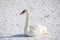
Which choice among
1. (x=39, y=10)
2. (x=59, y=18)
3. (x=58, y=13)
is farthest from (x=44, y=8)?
(x=59, y=18)

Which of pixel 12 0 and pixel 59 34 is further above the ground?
pixel 12 0

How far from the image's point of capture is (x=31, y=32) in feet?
18.1

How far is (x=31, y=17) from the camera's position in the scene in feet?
24.6

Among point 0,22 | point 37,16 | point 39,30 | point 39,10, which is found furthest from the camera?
point 39,10

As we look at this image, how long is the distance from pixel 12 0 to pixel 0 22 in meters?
3.85

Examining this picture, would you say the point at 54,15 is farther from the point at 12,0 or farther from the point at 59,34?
the point at 12,0

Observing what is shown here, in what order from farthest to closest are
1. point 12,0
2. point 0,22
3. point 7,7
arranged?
1. point 12,0
2. point 7,7
3. point 0,22

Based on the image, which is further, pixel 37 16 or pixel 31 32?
pixel 37 16

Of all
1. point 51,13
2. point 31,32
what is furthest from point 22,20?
point 31,32

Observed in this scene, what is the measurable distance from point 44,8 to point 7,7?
1.28 metres

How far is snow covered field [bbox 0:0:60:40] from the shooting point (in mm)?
5839

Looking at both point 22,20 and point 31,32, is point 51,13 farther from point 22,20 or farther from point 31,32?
point 31,32

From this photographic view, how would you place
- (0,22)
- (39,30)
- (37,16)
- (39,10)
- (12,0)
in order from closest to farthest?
1. (39,30)
2. (0,22)
3. (37,16)
4. (39,10)
5. (12,0)

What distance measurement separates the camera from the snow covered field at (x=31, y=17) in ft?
19.2
